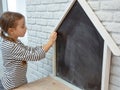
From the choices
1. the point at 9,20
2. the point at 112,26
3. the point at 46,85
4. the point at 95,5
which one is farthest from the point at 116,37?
the point at 9,20

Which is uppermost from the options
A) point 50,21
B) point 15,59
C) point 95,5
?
point 95,5

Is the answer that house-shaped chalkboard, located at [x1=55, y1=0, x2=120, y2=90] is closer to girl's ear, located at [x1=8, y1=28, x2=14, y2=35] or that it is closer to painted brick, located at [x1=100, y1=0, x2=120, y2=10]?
painted brick, located at [x1=100, y1=0, x2=120, y2=10]

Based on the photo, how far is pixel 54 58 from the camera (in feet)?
3.78

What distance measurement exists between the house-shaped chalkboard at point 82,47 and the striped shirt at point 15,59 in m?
0.15

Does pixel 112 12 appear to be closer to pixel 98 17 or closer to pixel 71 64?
pixel 98 17

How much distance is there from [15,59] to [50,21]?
14.0 inches

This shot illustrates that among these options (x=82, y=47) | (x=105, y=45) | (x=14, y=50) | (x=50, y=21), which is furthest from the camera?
(x=50, y=21)

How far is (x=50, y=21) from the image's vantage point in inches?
48.3

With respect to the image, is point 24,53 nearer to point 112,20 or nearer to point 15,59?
point 15,59

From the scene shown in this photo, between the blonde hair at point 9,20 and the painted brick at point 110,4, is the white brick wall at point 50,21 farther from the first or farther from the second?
the blonde hair at point 9,20

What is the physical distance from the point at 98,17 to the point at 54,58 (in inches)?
16.8

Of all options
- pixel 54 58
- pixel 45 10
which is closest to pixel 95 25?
pixel 54 58

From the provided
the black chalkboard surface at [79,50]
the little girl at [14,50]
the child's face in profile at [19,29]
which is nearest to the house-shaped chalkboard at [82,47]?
the black chalkboard surface at [79,50]

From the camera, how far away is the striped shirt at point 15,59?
104 centimetres
